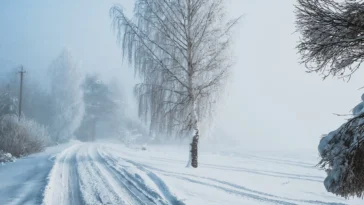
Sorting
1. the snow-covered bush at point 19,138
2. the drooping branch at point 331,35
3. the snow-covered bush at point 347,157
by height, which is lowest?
the snow-covered bush at point 19,138

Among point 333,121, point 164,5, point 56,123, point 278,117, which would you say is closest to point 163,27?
point 164,5

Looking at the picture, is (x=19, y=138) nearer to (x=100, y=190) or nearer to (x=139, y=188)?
(x=100, y=190)

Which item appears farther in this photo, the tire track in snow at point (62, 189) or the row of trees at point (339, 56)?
the tire track in snow at point (62, 189)

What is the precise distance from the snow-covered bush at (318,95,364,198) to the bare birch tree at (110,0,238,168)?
23.8 ft

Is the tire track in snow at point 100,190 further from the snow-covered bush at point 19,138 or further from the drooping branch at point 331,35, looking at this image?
the snow-covered bush at point 19,138

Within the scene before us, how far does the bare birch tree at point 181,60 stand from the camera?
12070 mm

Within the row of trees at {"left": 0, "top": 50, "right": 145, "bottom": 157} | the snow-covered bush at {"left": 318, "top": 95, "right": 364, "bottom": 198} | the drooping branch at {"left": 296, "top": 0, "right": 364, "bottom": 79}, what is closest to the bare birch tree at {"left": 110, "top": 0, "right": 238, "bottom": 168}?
the drooping branch at {"left": 296, "top": 0, "right": 364, "bottom": 79}

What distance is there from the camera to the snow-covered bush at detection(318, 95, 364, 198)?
4660mm

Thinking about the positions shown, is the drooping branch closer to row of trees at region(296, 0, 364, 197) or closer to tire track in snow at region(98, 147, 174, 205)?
row of trees at region(296, 0, 364, 197)

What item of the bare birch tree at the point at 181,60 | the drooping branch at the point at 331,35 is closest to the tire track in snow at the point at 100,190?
the bare birch tree at the point at 181,60

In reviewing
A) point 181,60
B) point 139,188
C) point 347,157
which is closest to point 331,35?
→ point 347,157

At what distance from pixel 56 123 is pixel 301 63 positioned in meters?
48.5

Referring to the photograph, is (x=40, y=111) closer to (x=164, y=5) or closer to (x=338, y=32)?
(x=164, y=5)

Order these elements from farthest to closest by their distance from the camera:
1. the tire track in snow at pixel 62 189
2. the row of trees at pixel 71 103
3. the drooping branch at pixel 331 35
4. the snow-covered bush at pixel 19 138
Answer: the row of trees at pixel 71 103
the snow-covered bush at pixel 19 138
the tire track in snow at pixel 62 189
the drooping branch at pixel 331 35
